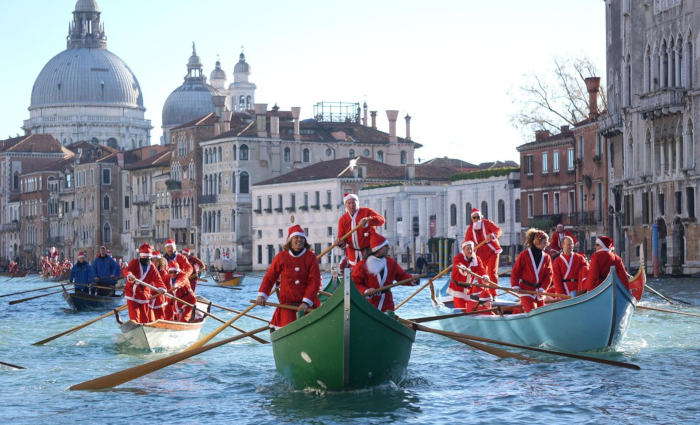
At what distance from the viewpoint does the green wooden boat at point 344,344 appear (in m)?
14.2

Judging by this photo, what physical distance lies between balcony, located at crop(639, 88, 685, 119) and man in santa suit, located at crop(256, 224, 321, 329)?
3492 centimetres

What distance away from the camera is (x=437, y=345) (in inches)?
877

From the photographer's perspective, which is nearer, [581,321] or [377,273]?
[377,273]

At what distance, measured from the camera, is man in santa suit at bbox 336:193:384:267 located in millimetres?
17219

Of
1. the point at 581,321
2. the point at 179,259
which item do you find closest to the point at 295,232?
the point at 581,321

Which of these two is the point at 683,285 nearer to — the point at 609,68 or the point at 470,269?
the point at 609,68

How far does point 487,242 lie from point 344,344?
7493 mm

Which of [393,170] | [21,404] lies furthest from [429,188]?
[21,404]

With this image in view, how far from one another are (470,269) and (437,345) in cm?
187

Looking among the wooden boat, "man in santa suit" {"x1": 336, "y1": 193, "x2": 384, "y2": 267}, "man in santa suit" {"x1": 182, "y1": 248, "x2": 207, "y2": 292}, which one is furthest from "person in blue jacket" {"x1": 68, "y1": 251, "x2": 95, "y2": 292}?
"man in santa suit" {"x1": 336, "y1": 193, "x2": 384, "y2": 267}

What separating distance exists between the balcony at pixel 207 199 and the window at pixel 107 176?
61.8 ft

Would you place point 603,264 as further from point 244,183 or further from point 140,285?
point 244,183

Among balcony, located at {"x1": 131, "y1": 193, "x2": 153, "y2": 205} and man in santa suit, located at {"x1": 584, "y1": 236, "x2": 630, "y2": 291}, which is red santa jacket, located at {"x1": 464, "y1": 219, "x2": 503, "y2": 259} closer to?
man in santa suit, located at {"x1": 584, "y1": 236, "x2": 630, "y2": 291}

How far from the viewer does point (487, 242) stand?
21.5m
